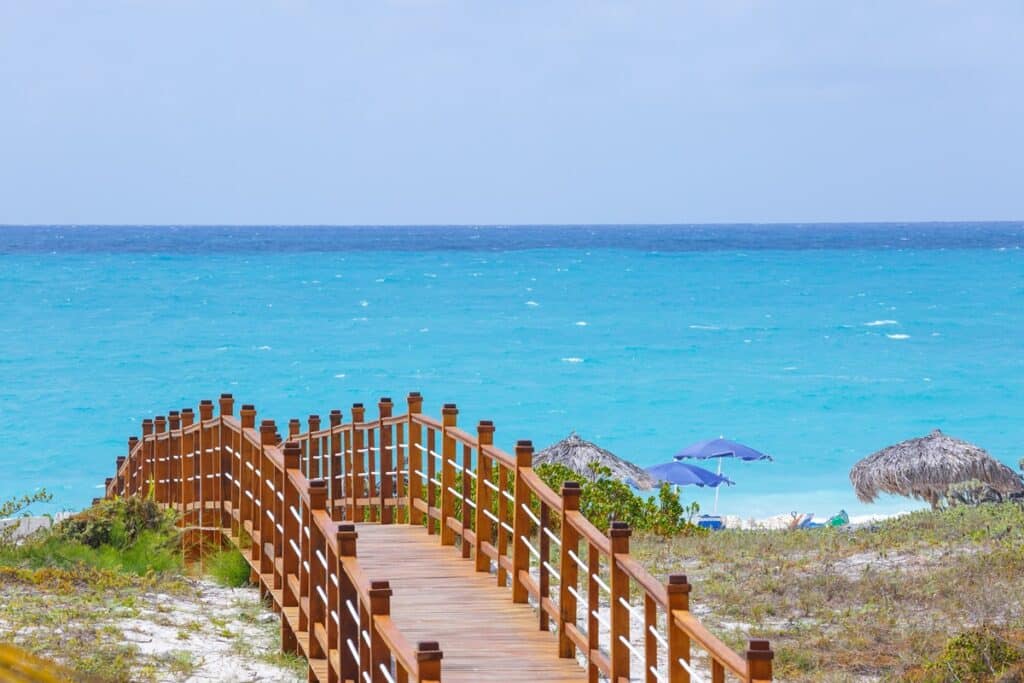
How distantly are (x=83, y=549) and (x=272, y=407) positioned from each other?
3847cm

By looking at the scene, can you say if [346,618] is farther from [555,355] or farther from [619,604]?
[555,355]

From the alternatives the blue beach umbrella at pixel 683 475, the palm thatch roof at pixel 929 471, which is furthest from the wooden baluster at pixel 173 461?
the blue beach umbrella at pixel 683 475

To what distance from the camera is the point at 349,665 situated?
724 centimetres

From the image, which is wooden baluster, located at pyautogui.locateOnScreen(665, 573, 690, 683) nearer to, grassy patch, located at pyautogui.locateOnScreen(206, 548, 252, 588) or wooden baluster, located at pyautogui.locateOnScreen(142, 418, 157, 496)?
grassy patch, located at pyautogui.locateOnScreen(206, 548, 252, 588)

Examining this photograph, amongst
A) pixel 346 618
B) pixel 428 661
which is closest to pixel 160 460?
pixel 346 618

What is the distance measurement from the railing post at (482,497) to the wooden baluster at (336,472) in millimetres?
3562

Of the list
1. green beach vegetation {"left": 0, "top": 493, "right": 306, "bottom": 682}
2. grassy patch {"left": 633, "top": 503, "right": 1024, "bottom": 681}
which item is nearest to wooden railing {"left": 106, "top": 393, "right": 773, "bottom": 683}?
green beach vegetation {"left": 0, "top": 493, "right": 306, "bottom": 682}

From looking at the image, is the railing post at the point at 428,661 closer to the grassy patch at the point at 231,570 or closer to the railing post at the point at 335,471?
the grassy patch at the point at 231,570

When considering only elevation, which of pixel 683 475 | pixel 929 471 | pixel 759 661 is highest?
pixel 759 661

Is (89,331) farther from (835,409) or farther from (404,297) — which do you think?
(835,409)

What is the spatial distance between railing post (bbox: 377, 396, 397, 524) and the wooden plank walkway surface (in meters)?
1.32

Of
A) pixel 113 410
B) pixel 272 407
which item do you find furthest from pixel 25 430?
pixel 272 407

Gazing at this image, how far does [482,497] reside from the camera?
1011 centimetres

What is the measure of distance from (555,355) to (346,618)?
5331 cm
